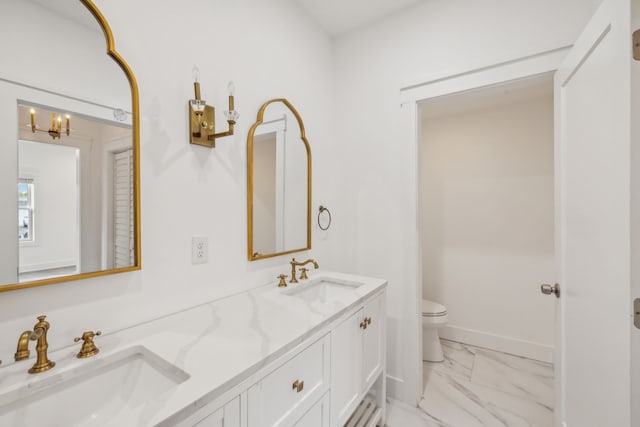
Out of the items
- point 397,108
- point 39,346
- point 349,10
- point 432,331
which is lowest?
point 432,331

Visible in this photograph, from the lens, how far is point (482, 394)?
6.50ft

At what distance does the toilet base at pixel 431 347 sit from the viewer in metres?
2.42

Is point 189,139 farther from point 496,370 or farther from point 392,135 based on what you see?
point 496,370

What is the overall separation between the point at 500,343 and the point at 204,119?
2982mm

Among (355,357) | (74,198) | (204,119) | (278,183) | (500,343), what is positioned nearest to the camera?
(74,198)

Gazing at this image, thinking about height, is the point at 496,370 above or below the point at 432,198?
below

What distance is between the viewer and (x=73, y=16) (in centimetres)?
92

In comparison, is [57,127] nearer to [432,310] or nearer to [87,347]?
[87,347]

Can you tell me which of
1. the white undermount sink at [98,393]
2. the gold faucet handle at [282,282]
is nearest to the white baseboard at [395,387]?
the gold faucet handle at [282,282]

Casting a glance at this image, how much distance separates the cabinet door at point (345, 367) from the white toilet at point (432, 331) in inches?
46.9

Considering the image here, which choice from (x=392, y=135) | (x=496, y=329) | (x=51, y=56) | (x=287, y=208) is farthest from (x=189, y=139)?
(x=496, y=329)

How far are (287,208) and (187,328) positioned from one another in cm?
90

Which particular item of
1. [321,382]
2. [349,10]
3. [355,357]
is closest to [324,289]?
[355,357]

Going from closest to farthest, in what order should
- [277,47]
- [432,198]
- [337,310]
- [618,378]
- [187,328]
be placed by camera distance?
[618,378], [187,328], [337,310], [277,47], [432,198]
